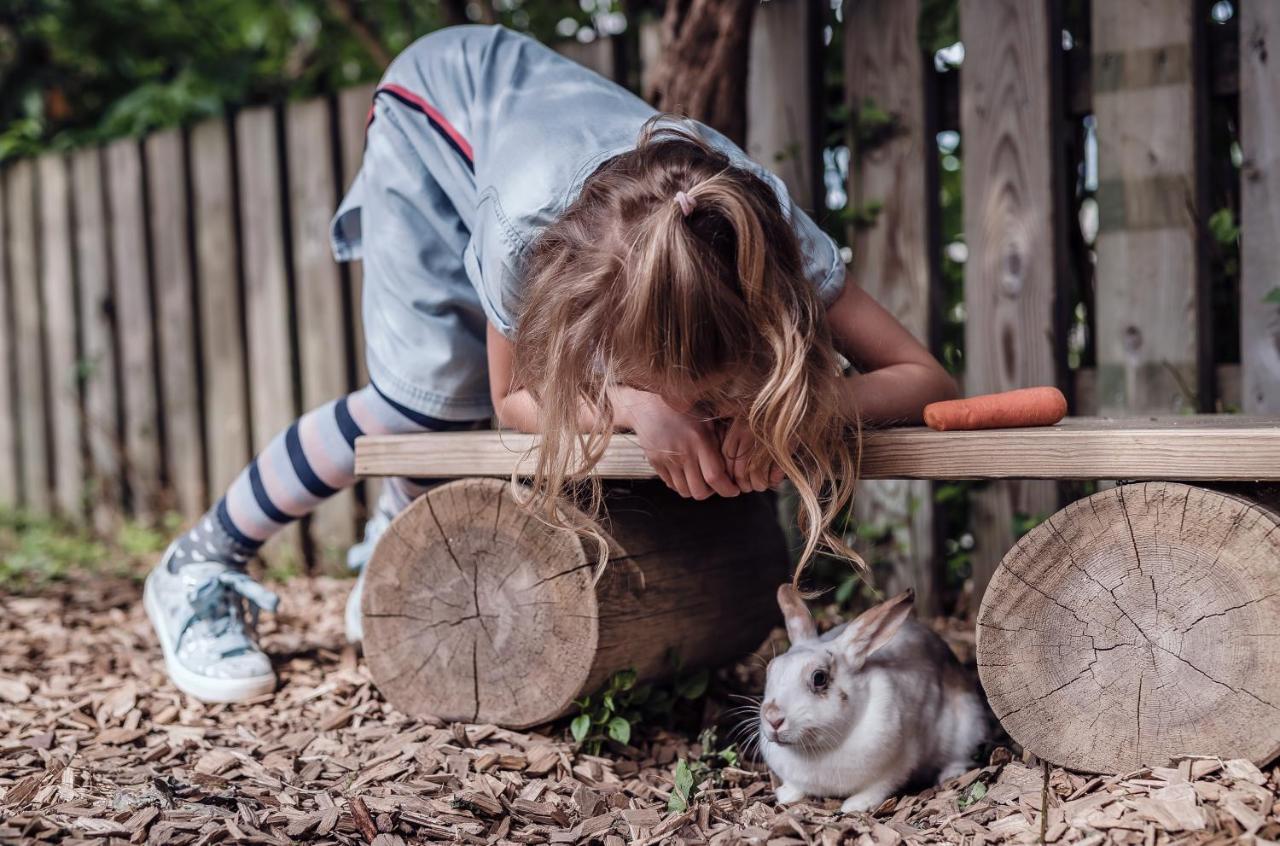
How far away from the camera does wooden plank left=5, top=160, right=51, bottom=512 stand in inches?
218

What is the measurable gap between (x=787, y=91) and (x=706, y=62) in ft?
0.90

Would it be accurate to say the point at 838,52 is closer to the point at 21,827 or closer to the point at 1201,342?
the point at 1201,342

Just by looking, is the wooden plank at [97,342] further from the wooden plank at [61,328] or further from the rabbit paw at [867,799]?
the rabbit paw at [867,799]

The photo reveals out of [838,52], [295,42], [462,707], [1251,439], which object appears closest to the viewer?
[1251,439]

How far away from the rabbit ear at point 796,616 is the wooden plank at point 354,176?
222cm

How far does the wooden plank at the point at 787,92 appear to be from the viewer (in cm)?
345

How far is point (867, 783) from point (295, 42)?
538cm

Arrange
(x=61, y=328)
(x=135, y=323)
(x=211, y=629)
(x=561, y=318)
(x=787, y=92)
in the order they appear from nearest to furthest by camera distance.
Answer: (x=561, y=318) < (x=211, y=629) < (x=787, y=92) < (x=135, y=323) < (x=61, y=328)

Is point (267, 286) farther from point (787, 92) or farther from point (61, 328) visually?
point (787, 92)

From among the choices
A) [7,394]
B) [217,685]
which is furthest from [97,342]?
[217,685]

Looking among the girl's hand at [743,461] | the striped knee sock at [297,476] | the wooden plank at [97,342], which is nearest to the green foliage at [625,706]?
the girl's hand at [743,461]

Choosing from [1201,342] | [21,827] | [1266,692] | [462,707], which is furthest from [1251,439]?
[21,827]

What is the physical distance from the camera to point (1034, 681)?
6.95ft

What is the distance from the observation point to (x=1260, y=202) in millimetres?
2893
